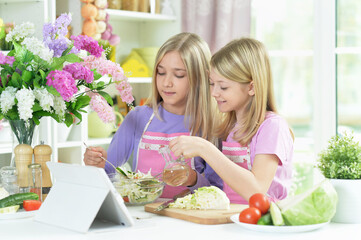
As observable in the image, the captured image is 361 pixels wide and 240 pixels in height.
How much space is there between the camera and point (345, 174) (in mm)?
1633

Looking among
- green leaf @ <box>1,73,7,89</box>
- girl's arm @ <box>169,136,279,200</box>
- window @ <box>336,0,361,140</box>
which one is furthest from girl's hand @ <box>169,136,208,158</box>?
window @ <box>336,0,361,140</box>

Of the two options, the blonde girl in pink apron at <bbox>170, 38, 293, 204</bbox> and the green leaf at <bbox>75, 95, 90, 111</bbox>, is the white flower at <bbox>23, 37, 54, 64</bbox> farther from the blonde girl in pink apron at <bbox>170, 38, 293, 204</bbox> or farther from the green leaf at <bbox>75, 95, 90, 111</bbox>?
the blonde girl in pink apron at <bbox>170, 38, 293, 204</bbox>

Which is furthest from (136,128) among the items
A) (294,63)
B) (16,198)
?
(294,63)

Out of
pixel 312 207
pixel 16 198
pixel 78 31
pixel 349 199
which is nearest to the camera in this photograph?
pixel 312 207

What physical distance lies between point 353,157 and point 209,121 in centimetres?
84

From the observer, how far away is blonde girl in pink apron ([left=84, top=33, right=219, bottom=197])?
2352 millimetres

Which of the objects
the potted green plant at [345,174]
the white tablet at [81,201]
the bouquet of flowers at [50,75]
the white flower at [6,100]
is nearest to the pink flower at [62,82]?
the bouquet of flowers at [50,75]

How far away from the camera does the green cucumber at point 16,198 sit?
171cm

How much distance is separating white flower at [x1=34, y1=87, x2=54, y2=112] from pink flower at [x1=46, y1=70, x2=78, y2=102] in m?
0.03

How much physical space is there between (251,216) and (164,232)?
231 millimetres

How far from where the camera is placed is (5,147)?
2.73 m

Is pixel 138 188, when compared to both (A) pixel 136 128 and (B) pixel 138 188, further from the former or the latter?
(A) pixel 136 128

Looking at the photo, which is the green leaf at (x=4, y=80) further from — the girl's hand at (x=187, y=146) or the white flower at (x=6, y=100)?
the girl's hand at (x=187, y=146)

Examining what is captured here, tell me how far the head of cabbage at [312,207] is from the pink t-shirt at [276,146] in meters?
0.49
